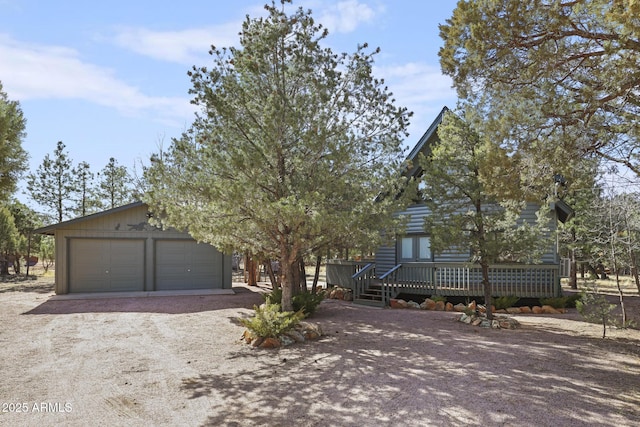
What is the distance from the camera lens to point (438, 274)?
13.5m

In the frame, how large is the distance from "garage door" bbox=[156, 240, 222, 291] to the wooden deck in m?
7.18

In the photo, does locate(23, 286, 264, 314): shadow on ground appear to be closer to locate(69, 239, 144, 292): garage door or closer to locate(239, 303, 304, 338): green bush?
locate(69, 239, 144, 292): garage door

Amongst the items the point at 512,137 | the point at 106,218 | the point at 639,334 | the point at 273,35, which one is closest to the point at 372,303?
the point at 639,334

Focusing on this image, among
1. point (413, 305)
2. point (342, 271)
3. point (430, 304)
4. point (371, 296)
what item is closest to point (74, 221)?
point (342, 271)

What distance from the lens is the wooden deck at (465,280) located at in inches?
508

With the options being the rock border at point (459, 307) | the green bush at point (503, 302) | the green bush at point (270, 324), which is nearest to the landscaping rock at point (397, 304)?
the rock border at point (459, 307)

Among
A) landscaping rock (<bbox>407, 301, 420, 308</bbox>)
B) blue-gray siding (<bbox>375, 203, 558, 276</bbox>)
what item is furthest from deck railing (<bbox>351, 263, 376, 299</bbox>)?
landscaping rock (<bbox>407, 301, 420, 308</bbox>)

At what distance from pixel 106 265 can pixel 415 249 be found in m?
12.7

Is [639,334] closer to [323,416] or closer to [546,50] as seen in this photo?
[546,50]

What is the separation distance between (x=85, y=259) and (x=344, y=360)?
13776 mm

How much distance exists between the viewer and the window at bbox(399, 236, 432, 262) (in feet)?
49.0

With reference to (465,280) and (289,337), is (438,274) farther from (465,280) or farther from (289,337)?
(289,337)

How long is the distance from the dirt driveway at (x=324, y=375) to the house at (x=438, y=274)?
124 inches

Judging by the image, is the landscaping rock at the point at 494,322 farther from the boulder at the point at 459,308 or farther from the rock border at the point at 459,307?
the boulder at the point at 459,308
